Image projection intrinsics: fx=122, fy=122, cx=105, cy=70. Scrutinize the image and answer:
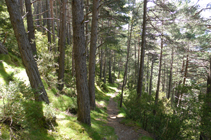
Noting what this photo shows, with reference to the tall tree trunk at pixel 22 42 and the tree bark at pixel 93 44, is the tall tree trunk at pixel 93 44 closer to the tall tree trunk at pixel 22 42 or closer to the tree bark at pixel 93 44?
the tree bark at pixel 93 44

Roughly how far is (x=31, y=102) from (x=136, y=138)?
4.77 m

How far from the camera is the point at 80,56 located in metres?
4.59

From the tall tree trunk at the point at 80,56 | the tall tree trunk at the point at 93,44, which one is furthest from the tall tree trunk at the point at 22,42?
the tall tree trunk at the point at 93,44

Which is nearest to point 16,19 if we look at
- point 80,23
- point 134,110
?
point 80,23

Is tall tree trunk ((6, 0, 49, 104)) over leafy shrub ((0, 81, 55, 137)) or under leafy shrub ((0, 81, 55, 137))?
over

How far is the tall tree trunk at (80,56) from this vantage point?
14.2 ft

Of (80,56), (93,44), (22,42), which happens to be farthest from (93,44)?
(22,42)

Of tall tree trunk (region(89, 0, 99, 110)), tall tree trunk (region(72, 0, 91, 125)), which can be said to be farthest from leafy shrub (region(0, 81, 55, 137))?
tall tree trunk (region(89, 0, 99, 110))

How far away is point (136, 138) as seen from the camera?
18.8 feet

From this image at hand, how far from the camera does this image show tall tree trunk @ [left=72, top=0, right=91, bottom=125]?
4332 mm

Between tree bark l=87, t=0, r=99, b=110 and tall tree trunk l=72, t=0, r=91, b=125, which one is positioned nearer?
tall tree trunk l=72, t=0, r=91, b=125

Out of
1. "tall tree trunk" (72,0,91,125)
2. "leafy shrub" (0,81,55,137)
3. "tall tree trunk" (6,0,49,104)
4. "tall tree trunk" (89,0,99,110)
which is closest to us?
"leafy shrub" (0,81,55,137)

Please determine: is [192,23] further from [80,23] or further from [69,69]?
[69,69]

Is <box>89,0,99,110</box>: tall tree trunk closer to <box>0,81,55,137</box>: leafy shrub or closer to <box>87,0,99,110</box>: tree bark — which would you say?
<box>87,0,99,110</box>: tree bark
